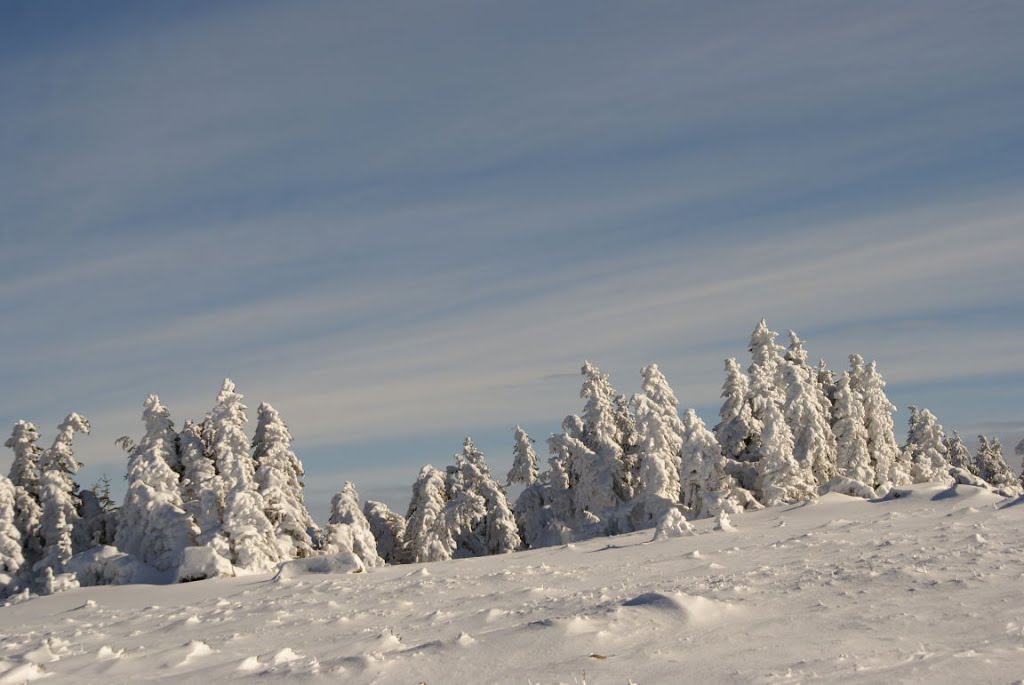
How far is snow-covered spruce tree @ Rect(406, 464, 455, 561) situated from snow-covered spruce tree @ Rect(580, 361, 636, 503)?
1002 cm

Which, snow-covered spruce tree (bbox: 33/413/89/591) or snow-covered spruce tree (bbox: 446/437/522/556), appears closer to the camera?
snow-covered spruce tree (bbox: 33/413/89/591)

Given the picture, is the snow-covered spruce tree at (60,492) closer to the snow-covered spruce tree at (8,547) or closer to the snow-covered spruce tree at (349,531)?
the snow-covered spruce tree at (8,547)

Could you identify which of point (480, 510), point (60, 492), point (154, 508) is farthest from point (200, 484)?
point (480, 510)

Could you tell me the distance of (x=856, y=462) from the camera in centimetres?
4838

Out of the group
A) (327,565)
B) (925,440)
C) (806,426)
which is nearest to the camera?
(327,565)

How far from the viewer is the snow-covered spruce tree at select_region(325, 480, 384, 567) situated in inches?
1409

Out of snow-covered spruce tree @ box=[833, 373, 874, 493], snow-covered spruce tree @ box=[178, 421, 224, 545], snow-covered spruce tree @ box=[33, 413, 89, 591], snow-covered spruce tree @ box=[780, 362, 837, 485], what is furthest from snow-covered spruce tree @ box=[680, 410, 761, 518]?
snow-covered spruce tree @ box=[33, 413, 89, 591]

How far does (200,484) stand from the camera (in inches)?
1458

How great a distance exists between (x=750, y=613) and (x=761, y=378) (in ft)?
107

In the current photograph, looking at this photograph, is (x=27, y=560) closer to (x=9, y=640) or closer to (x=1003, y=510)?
(x=9, y=640)

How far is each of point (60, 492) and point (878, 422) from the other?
45.6m

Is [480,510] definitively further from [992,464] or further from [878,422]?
[992,464]

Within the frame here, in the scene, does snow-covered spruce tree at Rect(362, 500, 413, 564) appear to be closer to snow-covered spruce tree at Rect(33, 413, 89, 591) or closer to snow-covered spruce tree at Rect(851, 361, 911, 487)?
snow-covered spruce tree at Rect(33, 413, 89, 591)

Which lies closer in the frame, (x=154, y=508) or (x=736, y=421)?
(x=154, y=508)
